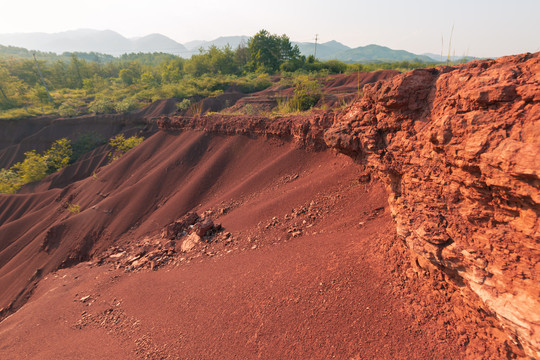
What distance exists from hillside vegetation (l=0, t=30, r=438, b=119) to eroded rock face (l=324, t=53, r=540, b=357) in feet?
87.5

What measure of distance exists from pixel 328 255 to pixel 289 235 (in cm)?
168

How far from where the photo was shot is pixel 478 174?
104 inches

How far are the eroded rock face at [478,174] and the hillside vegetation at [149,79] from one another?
2666 centimetres

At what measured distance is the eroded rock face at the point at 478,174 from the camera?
7.34 feet

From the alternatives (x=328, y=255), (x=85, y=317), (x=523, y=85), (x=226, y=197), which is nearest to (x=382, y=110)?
(x=523, y=85)

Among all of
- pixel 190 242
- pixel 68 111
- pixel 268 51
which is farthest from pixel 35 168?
pixel 268 51

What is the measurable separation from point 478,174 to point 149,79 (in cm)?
4912

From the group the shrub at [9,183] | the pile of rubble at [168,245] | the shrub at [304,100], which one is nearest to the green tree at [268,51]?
the shrub at [304,100]

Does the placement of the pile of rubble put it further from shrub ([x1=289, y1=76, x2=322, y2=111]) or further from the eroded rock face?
shrub ([x1=289, y1=76, x2=322, y2=111])

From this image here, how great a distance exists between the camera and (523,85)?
7.64 ft

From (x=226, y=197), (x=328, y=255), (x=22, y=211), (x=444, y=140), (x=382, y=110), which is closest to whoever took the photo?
(x=444, y=140)

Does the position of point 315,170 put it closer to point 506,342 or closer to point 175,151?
point 506,342

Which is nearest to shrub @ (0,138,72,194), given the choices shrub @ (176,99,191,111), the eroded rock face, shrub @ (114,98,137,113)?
shrub @ (114,98,137,113)

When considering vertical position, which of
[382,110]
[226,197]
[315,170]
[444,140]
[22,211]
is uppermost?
[382,110]
